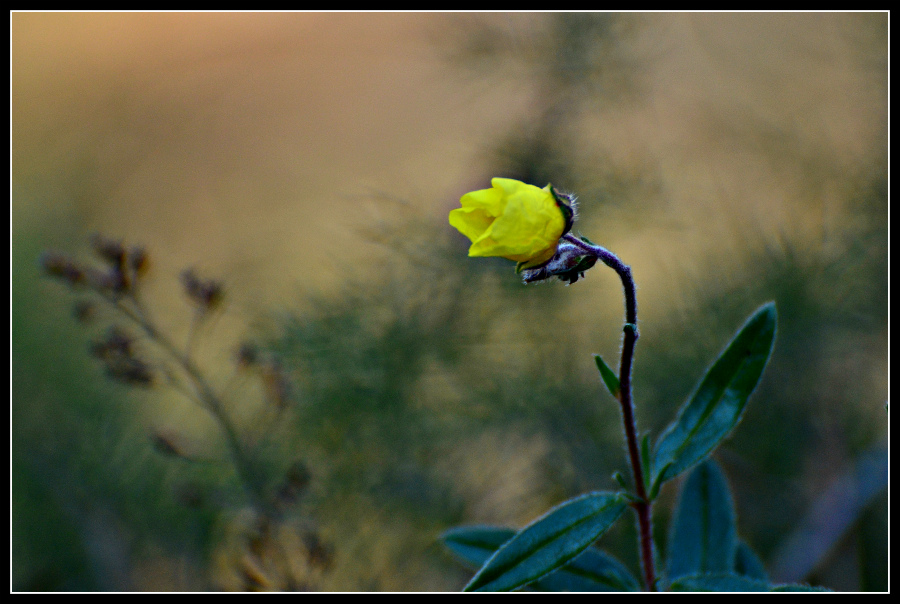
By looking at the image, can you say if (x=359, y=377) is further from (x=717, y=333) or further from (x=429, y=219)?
(x=717, y=333)

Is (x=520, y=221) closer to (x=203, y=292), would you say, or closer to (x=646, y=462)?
(x=646, y=462)

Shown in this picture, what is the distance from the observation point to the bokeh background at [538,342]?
3.39 ft

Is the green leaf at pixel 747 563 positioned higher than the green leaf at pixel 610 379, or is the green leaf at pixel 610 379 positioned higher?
the green leaf at pixel 610 379

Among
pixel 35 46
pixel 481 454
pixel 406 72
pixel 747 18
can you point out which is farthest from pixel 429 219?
pixel 35 46

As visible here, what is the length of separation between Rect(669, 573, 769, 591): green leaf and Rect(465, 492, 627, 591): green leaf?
0.29 ft

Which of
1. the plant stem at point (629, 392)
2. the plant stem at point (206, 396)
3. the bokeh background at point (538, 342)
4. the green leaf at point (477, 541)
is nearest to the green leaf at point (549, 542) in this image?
the plant stem at point (629, 392)

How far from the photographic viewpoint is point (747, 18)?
49.7 inches

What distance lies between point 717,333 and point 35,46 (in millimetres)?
2327

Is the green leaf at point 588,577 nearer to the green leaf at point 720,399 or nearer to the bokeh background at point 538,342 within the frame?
the green leaf at point 720,399

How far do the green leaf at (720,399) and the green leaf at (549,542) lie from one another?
0.16ft

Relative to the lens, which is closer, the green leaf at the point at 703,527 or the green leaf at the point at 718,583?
the green leaf at the point at 718,583

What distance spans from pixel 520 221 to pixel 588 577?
0.32m

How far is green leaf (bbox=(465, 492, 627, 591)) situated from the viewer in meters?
0.42

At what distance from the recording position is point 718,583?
1.51 ft
